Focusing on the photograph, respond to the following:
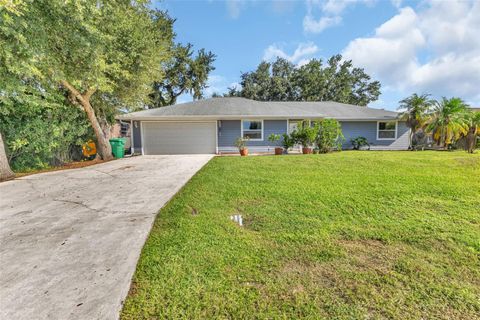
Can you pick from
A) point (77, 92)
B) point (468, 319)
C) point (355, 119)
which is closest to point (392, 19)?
point (355, 119)

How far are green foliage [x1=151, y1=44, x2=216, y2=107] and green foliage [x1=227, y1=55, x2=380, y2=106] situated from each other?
7246mm

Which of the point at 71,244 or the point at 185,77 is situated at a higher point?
the point at 185,77

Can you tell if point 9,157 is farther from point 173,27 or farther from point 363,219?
point 173,27

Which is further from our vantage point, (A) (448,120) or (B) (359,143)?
(B) (359,143)

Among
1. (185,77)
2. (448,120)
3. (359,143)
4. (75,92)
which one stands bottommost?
(359,143)

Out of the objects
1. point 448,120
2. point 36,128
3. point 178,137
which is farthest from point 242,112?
point 448,120

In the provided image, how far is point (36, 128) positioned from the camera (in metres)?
7.73

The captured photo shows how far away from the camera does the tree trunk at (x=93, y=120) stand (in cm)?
904

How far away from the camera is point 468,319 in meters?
1.67

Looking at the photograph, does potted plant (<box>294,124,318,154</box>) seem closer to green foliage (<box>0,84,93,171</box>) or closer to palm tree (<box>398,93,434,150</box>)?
palm tree (<box>398,93,434,150</box>)

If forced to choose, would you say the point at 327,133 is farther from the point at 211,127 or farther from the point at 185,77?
the point at 185,77

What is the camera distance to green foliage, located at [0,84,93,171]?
7164mm

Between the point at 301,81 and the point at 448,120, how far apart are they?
18.6 meters

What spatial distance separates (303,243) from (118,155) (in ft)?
37.1
